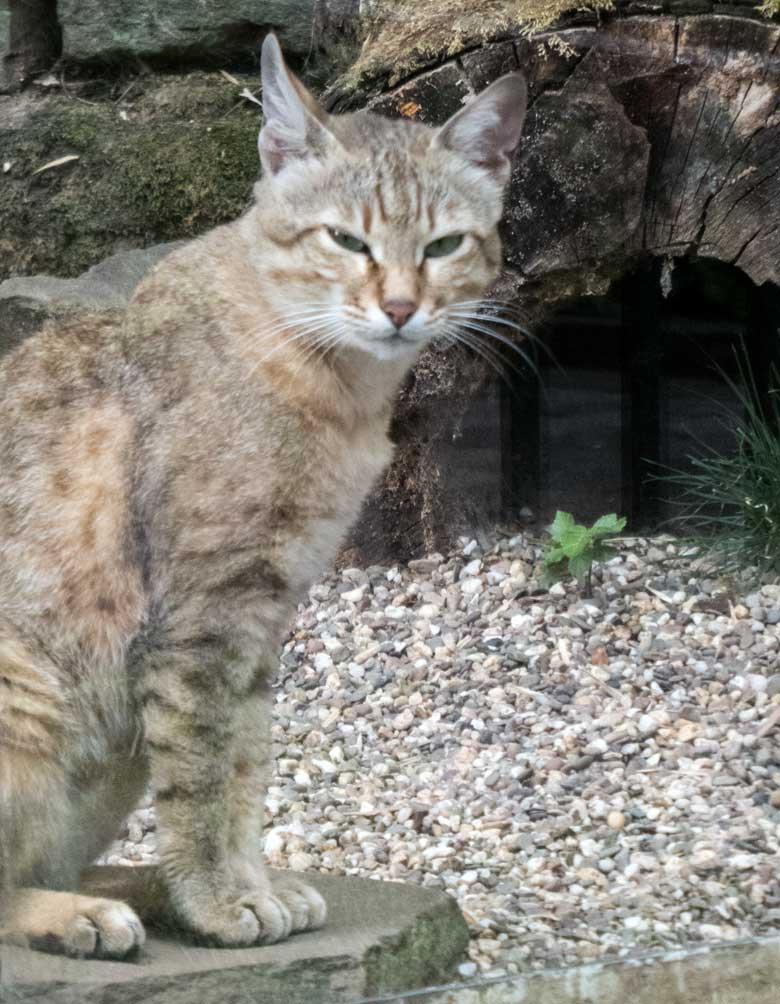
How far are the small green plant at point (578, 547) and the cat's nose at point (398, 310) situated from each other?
173 centimetres

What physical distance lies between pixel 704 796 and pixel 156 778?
1.25m

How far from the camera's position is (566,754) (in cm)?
345

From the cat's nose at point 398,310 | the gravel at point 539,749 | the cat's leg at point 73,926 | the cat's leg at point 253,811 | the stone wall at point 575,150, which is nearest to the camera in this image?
the cat's leg at point 73,926

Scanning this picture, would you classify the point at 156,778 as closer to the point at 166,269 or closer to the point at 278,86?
the point at 166,269

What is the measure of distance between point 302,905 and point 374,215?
1.20 m

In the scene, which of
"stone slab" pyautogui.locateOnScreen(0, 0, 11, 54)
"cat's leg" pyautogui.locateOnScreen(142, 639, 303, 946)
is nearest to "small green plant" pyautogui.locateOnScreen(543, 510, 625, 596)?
"cat's leg" pyautogui.locateOnScreen(142, 639, 303, 946)

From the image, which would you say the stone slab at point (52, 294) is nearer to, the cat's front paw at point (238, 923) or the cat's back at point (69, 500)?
the cat's back at point (69, 500)

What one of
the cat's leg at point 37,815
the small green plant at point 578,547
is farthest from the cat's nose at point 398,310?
the small green plant at point 578,547

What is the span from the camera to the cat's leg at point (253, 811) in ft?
8.43

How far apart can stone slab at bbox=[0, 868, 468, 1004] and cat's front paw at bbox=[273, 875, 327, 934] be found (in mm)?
21

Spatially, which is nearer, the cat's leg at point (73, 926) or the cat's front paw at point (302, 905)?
the cat's leg at point (73, 926)

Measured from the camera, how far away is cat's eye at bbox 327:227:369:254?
253 cm

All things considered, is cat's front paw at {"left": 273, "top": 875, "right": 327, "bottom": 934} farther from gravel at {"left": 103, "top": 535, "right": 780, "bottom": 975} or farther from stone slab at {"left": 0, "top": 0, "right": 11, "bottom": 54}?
stone slab at {"left": 0, "top": 0, "right": 11, "bottom": 54}

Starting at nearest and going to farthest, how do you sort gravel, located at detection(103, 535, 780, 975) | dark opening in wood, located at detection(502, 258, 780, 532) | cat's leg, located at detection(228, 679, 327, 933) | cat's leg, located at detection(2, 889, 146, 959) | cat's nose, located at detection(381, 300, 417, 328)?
cat's leg, located at detection(2, 889, 146, 959)
cat's nose, located at detection(381, 300, 417, 328)
cat's leg, located at detection(228, 679, 327, 933)
gravel, located at detection(103, 535, 780, 975)
dark opening in wood, located at detection(502, 258, 780, 532)
